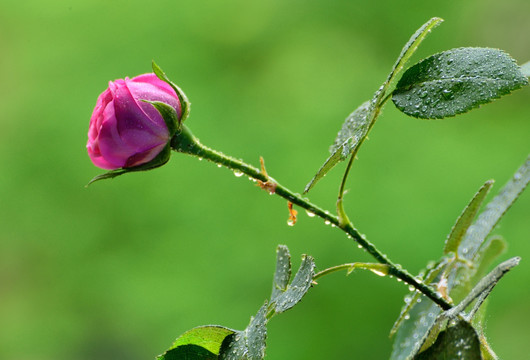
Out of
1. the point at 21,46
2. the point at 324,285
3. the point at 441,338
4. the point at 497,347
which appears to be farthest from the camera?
the point at 21,46

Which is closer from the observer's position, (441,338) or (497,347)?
(441,338)

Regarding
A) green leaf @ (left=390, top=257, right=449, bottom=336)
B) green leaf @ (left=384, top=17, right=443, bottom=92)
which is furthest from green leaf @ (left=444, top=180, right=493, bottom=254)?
green leaf @ (left=384, top=17, right=443, bottom=92)

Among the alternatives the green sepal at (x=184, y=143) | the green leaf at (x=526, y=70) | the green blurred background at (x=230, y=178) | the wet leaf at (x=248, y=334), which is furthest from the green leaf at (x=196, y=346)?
the green blurred background at (x=230, y=178)

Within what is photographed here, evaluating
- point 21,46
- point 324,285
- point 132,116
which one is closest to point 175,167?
point 324,285

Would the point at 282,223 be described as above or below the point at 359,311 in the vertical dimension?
above

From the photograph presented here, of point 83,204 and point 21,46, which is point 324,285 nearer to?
point 83,204

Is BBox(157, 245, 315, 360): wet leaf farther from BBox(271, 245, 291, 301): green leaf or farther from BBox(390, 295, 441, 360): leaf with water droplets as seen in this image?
BBox(390, 295, 441, 360): leaf with water droplets

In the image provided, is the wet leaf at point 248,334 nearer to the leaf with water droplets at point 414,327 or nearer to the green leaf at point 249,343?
the green leaf at point 249,343

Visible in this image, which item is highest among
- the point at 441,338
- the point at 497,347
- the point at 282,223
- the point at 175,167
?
the point at 175,167
